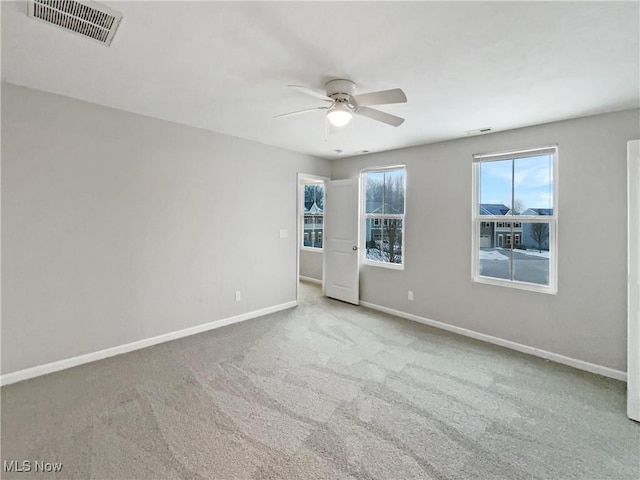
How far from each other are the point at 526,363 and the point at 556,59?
278cm

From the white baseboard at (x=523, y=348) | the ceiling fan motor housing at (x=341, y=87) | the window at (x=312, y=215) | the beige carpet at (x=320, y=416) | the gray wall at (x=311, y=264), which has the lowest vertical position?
the beige carpet at (x=320, y=416)

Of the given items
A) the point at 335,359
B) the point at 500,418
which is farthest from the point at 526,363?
the point at 335,359

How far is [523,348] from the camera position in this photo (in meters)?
3.40

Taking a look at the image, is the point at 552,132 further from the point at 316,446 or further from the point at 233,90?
the point at 316,446

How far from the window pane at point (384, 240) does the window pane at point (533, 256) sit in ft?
5.23

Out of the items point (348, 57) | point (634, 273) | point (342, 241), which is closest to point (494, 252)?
point (634, 273)

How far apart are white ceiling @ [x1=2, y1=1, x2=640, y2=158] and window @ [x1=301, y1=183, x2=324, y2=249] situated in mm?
3861

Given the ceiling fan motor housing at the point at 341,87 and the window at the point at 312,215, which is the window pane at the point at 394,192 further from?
the ceiling fan motor housing at the point at 341,87

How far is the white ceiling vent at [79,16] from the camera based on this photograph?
5.19ft

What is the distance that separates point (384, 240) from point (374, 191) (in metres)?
0.84

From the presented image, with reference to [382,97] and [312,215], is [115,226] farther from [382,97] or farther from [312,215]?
[312,215]

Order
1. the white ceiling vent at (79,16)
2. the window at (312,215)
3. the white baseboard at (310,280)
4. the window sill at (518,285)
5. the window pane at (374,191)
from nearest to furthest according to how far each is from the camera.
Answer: the white ceiling vent at (79,16) → the window sill at (518,285) → the window pane at (374,191) → the white baseboard at (310,280) → the window at (312,215)

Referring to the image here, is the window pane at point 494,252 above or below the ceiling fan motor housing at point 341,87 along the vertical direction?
below

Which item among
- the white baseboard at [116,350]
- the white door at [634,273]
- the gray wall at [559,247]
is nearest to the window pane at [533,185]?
the gray wall at [559,247]
